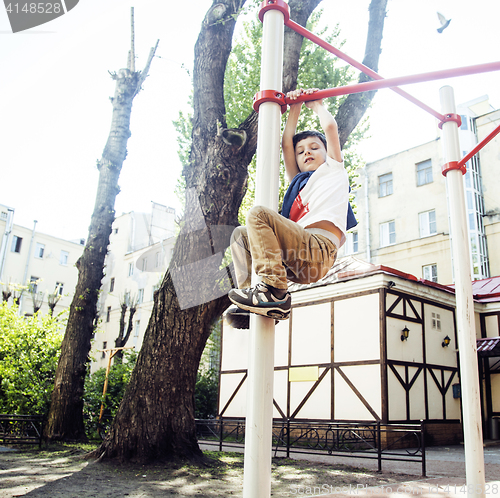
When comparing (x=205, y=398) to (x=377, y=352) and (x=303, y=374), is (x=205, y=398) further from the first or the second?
(x=377, y=352)

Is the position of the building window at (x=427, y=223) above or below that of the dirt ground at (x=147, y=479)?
above

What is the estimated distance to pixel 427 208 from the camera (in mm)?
24188

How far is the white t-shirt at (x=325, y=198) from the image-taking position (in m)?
2.88

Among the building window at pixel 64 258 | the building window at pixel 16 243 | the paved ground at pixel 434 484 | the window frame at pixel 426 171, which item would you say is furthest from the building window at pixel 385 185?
the building window at pixel 16 243

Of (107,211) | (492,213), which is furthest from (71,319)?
(492,213)

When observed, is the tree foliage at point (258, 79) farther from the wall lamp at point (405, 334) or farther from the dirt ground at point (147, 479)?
the dirt ground at point (147, 479)

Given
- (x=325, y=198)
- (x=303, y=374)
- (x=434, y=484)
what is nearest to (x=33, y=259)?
(x=303, y=374)

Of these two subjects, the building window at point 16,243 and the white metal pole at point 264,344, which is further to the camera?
the building window at point 16,243

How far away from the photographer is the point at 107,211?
1123 cm

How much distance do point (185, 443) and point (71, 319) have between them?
16.8ft

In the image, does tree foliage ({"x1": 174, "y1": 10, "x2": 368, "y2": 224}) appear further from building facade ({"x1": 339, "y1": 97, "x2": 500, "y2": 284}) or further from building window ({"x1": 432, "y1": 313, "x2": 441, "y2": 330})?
building facade ({"x1": 339, "y1": 97, "x2": 500, "y2": 284})

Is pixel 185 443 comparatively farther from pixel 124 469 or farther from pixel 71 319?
pixel 71 319

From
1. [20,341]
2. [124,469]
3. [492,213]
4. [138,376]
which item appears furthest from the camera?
[492,213]

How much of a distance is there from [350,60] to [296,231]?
1.75 m
